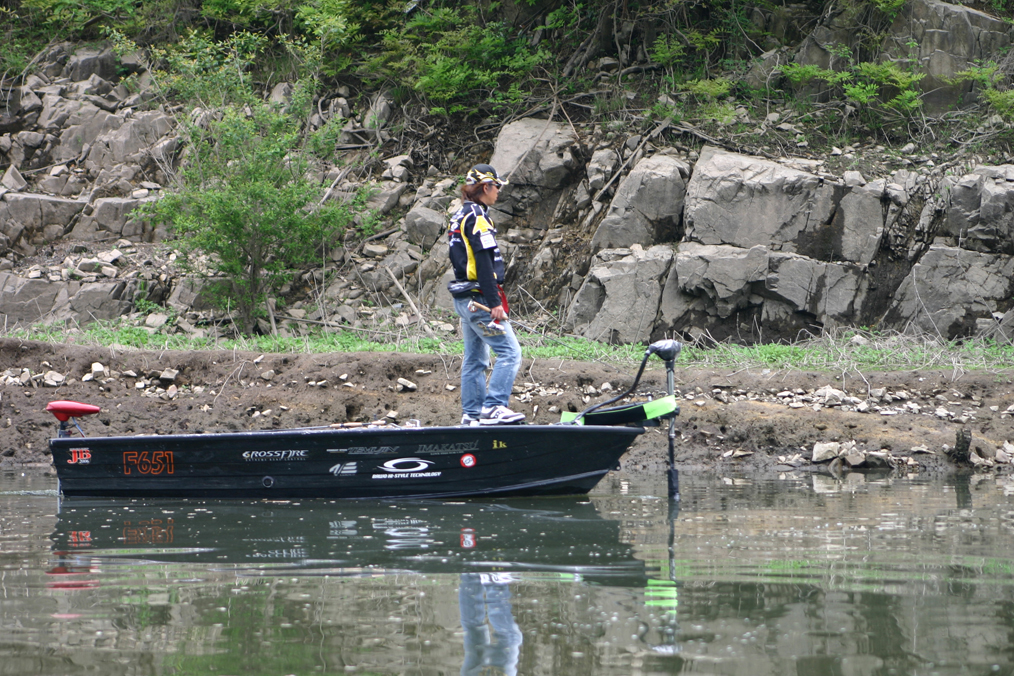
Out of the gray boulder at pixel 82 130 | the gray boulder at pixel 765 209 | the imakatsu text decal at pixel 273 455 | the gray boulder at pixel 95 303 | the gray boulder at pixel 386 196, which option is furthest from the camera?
the gray boulder at pixel 82 130

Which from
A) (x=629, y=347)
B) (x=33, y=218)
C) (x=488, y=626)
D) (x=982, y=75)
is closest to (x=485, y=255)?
(x=488, y=626)

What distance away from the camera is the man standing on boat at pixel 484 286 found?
236 inches

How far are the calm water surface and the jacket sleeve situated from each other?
142cm

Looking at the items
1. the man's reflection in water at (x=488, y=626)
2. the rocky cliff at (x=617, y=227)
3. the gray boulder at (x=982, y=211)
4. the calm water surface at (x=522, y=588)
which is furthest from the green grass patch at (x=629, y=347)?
the man's reflection in water at (x=488, y=626)

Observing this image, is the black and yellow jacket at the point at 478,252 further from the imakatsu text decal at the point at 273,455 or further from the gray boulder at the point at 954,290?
the gray boulder at the point at 954,290

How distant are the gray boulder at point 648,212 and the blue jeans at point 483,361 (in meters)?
5.89

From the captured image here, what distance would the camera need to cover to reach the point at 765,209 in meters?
11.4

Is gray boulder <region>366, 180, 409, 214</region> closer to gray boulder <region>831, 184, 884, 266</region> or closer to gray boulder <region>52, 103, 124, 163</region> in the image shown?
gray boulder <region>52, 103, 124, 163</region>

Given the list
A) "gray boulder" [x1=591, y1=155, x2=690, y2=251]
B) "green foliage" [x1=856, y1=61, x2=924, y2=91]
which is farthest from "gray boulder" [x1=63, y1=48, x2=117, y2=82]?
"green foliage" [x1=856, y1=61, x2=924, y2=91]

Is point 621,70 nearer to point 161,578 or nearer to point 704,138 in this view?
point 704,138

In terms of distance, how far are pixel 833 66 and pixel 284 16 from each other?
29.5ft

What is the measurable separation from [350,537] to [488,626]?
1980mm

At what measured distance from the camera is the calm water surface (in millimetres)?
2852

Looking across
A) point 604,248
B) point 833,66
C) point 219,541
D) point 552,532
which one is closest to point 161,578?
point 219,541
